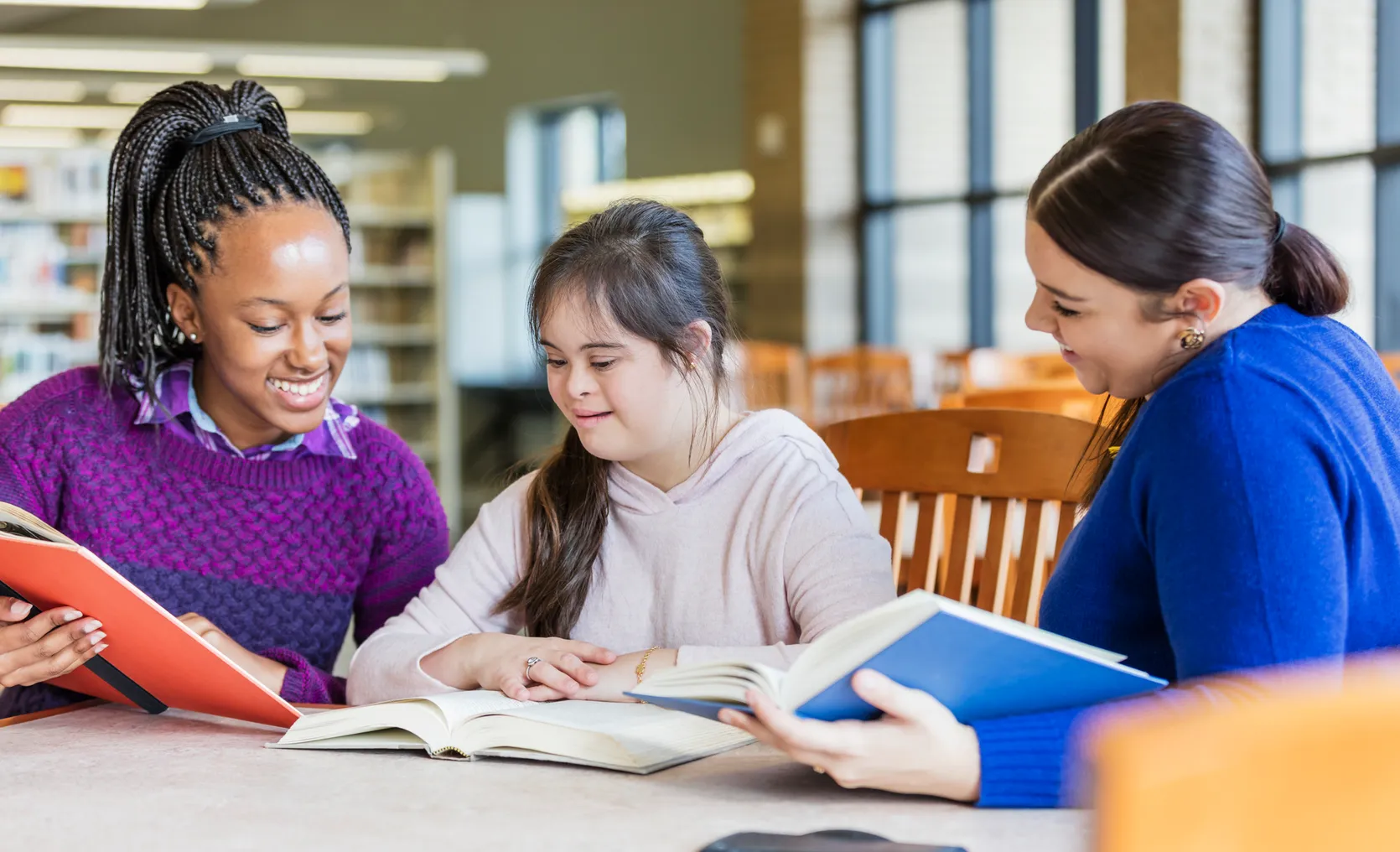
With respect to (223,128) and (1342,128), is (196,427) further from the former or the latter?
(1342,128)

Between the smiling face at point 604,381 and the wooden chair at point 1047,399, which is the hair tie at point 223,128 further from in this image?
the wooden chair at point 1047,399

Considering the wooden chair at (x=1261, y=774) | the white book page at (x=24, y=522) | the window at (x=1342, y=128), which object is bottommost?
the white book page at (x=24, y=522)

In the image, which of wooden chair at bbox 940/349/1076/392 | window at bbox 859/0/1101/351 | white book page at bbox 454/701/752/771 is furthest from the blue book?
window at bbox 859/0/1101/351

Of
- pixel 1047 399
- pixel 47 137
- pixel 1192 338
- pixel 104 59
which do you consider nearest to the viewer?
pixel 1192 338

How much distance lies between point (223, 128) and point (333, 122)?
1042 cm

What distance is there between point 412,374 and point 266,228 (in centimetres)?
584

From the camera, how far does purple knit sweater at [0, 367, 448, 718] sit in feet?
4.66

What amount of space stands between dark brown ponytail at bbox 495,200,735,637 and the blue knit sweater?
503mm

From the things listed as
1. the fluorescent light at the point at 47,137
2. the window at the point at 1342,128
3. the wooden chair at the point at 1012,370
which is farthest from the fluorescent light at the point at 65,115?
the window at the point at 1342,128

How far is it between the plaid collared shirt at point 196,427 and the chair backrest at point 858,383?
13.8 ft

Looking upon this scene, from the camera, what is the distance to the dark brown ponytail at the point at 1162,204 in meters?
0.90

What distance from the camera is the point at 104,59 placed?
320 inches

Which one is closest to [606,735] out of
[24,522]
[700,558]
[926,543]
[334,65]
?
[700,558]

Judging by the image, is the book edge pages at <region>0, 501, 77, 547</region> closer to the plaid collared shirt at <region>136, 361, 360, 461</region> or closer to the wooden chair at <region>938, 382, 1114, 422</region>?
the plaid collared shirt at <region>136, 361, 360, 461</region>
